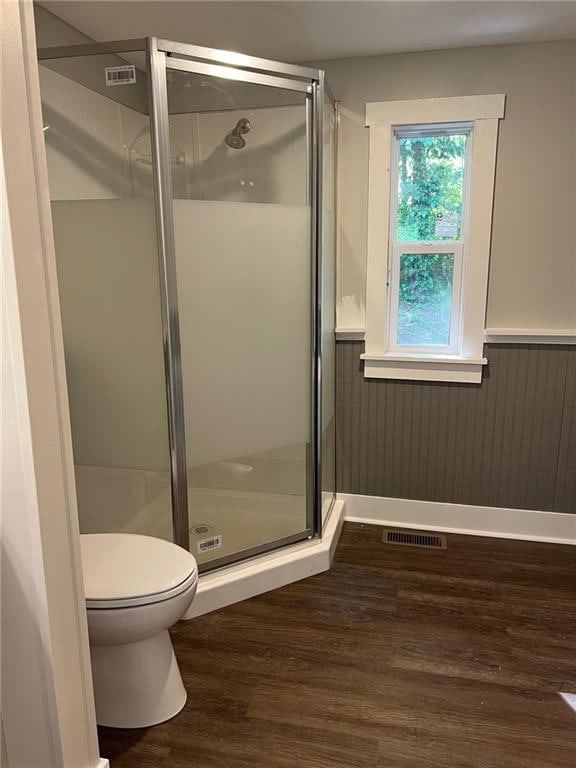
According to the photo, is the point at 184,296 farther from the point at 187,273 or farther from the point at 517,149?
the point at 517,149

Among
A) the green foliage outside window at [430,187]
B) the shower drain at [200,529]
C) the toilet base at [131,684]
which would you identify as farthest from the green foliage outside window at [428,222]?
the toilet base at [131,684]

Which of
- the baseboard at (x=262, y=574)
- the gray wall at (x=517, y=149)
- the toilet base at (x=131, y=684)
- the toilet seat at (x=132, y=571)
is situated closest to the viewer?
the toilet seat at (x=132, y=571)

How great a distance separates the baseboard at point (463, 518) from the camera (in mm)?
2697

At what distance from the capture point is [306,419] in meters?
2.41

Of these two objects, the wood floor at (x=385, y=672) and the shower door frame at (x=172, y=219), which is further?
the shower door frame at (x=172, y=219)

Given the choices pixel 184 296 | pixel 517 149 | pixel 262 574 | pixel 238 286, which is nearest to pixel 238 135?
pixel 238 286

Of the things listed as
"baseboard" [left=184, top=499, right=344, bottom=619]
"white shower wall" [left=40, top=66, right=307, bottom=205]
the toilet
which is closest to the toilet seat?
the toilet

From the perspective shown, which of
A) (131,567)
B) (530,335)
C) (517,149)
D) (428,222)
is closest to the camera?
(131,567)

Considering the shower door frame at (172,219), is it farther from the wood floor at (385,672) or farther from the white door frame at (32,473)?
the white door frame at (32,473)

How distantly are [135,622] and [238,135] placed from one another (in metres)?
1.83

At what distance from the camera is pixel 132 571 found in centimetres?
161

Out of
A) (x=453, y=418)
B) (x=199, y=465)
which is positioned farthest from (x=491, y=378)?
(x=199, y=465)

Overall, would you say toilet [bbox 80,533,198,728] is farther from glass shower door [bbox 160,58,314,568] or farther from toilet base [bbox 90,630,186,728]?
glass shower door [bbox 160,58,314,568]

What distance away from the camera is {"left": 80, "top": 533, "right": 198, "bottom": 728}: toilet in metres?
1.52
